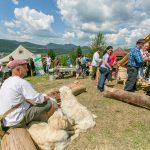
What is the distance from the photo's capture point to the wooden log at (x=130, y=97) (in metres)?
7.12

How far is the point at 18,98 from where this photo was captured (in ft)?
15.6

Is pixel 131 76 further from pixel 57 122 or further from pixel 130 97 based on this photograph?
pixel 57 122

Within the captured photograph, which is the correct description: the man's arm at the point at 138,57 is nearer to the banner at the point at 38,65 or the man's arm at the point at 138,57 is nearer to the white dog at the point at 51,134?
the white dog at the point at 51,134

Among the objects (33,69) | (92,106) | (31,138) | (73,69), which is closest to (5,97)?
(31,138)

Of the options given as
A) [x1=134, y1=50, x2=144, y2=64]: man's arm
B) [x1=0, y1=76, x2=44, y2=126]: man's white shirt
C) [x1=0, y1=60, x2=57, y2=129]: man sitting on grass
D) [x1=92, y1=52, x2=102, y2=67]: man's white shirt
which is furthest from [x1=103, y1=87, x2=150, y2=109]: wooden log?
[x1=92, y1=52, x2=102, y2=67]: man's white shirt

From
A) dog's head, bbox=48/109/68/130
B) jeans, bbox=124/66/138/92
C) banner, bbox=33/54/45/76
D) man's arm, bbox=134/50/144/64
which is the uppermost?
man's arm, bbox=134/50/144/64

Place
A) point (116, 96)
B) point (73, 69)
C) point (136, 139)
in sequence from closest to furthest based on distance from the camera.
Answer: point (136, 139) → point (116, 96) → point (73, 69)

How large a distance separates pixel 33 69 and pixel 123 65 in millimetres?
12921

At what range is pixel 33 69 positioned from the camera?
24750mm

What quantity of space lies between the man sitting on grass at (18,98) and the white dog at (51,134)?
30 centimetres

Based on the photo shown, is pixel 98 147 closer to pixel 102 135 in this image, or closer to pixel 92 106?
pixel 102 135

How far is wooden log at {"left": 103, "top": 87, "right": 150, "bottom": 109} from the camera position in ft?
23.4

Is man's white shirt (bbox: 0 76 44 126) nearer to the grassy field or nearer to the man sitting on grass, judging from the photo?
the man sitting on grass

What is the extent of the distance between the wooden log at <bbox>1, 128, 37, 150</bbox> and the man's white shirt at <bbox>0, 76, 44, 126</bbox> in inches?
9.3
